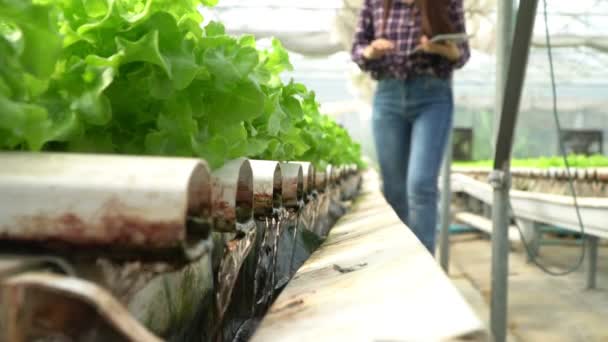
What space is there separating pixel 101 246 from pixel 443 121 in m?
2.68

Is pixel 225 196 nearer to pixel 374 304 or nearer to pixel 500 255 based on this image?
pixel 374 304

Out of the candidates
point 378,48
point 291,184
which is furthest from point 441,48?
point 291,184

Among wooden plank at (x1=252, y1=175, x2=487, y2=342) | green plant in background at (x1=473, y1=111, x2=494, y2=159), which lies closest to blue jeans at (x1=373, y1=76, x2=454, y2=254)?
wooden plank at (x1=252, y1=175, x2=487, y2=342)

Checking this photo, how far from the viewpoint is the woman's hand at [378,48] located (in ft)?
10.4

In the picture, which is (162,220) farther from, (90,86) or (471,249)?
(471,249)

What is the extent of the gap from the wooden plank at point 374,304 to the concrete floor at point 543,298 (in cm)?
293

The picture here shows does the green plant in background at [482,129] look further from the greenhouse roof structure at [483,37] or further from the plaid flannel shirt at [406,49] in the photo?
the plaid flannel shirt at [406,49]

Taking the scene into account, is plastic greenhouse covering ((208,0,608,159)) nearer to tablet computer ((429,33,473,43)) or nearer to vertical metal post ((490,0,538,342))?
tablet computer ((429,33,473,43))

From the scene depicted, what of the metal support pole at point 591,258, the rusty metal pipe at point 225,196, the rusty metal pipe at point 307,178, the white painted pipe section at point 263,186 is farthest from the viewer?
the metal support pole at point 591,258

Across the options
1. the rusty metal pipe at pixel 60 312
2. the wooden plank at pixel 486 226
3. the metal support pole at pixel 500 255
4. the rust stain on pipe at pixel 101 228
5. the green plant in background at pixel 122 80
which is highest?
the green plant in background at pixel 122 80

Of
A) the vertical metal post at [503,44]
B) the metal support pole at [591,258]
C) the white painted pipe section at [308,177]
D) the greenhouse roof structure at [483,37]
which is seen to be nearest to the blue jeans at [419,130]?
the vertical metal post at [503,44]

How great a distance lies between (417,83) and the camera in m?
3.22

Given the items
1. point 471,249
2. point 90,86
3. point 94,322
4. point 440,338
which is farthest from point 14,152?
point 471,249

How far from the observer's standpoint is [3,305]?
1.91 ft
